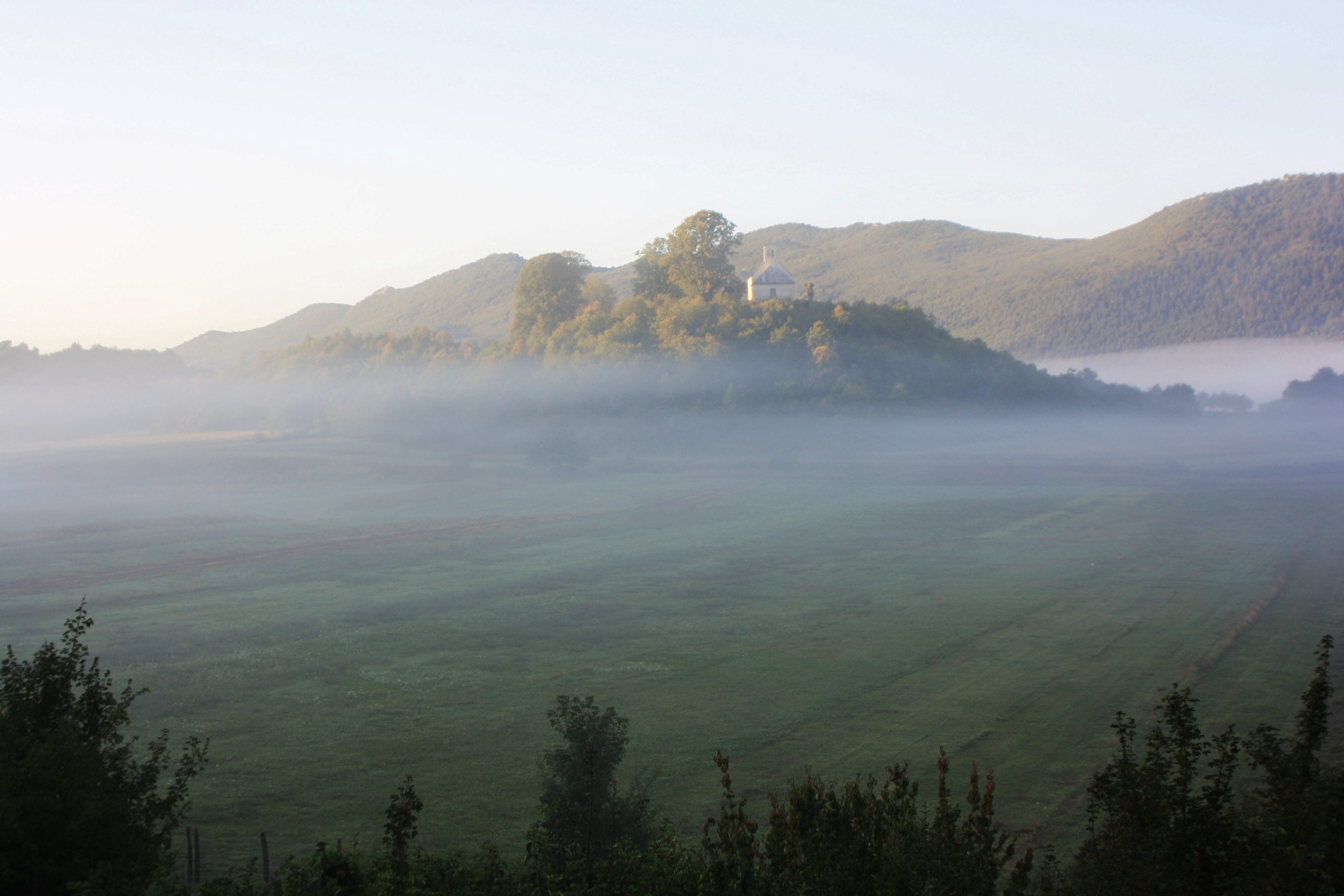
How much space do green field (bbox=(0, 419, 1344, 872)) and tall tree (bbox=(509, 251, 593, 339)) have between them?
38.3 metres

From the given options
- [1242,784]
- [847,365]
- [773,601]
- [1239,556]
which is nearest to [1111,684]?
[1242,784]

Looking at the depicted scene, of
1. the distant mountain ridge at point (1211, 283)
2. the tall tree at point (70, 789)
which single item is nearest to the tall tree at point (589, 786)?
the tall tree at point (70, 789)

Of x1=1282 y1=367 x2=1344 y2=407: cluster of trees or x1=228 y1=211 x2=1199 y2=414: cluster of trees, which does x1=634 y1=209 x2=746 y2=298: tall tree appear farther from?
x1=1282 y1=367 x2=1344 y2=407: cluster of trees

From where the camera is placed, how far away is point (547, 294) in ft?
334

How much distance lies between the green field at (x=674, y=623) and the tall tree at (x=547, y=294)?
38277mm

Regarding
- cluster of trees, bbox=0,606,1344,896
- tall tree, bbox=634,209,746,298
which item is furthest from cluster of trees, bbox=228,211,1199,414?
cluster of trees, bbox=0,606,1344,896

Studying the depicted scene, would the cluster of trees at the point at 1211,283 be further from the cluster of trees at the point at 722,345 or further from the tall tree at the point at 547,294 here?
the tall tree at the point at 547,294

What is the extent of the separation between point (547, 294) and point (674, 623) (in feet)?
256

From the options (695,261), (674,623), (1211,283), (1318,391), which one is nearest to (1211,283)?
(1211,283)

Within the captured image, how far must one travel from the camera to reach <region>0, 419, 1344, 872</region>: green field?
16.3m

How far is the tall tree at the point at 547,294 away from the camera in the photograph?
102 m

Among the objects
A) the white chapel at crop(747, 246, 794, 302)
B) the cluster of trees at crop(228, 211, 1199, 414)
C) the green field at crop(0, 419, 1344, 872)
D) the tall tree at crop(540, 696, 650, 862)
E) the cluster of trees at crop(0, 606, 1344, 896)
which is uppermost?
the white chapel at crop(747, 246, 794, 302)

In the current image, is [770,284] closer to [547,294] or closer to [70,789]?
[547,294]

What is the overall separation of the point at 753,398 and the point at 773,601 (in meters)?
59.7
